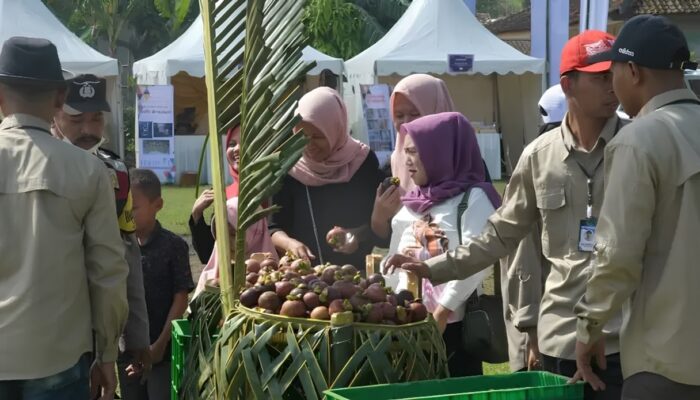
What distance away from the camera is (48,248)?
332cm

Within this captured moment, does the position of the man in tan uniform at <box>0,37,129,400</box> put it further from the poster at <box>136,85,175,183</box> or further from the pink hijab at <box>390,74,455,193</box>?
the poster at <box>136,85,175,183</box>

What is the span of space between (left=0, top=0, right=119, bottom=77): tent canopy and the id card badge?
16319 mm

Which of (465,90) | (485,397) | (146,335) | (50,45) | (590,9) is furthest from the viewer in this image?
(465,90)

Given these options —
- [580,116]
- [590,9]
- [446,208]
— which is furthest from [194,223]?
[590,9]

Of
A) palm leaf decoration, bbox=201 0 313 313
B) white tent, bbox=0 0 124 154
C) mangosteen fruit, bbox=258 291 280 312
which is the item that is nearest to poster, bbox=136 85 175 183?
white tent, bbox=0 0 124 154

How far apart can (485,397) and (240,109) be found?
4.90 ft

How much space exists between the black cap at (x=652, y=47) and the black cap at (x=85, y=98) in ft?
6.89

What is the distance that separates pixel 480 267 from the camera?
390cm

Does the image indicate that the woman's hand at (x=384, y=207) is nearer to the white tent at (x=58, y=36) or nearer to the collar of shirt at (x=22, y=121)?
the collar of shirt at (x=22, y=121)

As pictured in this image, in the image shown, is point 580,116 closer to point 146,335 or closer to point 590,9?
point 146,335

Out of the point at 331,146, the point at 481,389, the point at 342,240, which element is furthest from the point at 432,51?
the point at 481,389

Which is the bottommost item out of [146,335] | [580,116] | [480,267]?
[146,335]

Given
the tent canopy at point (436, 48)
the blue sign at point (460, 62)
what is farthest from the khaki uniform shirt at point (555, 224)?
the blue sign at point (460, 62)

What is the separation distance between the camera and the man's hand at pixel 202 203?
4.69 metres
